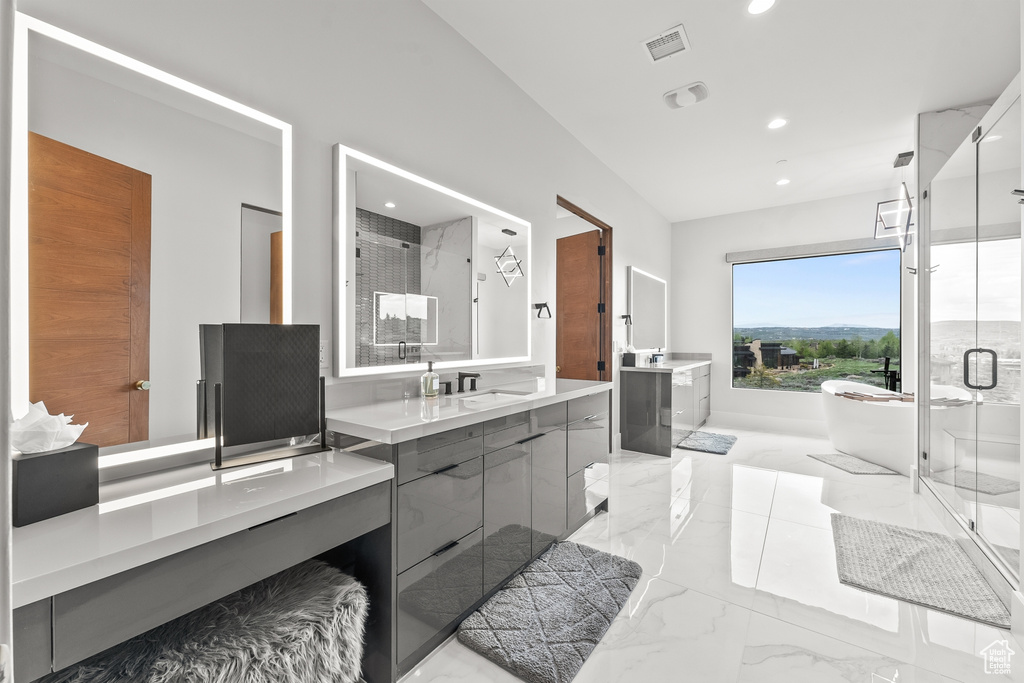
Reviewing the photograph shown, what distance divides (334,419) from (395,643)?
0.75 meters

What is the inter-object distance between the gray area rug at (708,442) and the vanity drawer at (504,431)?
3.07 meters

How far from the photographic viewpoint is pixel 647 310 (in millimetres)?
→ 5145

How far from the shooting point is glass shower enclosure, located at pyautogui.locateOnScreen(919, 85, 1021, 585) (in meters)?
1.75

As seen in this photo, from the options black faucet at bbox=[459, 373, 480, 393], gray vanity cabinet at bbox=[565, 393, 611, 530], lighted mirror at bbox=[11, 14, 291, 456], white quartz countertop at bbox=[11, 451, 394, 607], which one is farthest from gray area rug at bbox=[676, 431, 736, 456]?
lighted mirror at bbox=[11, 14, 291, 456]

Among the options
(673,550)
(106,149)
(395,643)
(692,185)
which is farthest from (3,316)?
(692,185)

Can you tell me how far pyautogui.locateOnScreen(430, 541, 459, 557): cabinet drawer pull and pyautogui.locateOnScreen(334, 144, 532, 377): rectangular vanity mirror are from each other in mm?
777

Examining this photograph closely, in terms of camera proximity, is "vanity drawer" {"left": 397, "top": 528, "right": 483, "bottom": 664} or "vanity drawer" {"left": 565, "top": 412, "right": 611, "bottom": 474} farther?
"vanity drawer" {"left": 565, "top": 412, "right": 611, "bottom": 474}

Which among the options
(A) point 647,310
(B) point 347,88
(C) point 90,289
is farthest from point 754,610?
(A) point 647,310

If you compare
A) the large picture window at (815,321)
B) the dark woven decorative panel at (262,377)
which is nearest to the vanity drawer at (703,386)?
the large picture window at (815,321)

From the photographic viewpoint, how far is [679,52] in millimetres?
2484

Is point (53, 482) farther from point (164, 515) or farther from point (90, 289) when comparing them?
point (90, 289)

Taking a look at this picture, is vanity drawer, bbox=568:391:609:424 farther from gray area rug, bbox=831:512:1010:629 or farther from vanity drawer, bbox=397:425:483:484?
gray area rug, bbox=831:512:1010:629

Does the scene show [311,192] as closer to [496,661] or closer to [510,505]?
[510,505]

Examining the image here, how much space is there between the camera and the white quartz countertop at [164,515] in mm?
734
